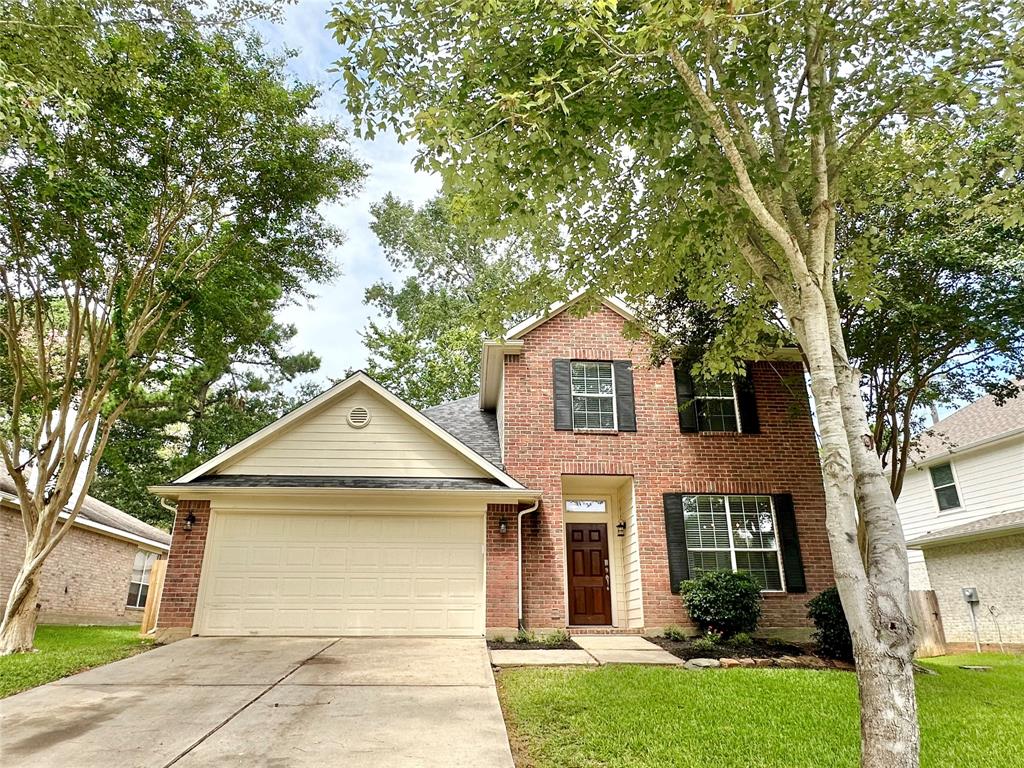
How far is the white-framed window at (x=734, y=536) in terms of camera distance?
10.8 metres

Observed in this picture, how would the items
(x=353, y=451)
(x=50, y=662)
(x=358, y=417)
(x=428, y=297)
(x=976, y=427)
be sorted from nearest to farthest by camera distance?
(x=50, y=662) → (x=353, y=451) → (x=358, y=417) → (x=976, y=427) → (x=428, y=297)

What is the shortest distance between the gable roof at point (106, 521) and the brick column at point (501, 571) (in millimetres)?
10601

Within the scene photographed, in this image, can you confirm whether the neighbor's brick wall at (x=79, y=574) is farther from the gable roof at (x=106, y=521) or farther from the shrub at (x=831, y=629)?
the shrub at (x=831, y=629)

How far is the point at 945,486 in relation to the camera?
15.3m

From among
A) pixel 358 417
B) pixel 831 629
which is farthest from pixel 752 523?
pixel 358 417

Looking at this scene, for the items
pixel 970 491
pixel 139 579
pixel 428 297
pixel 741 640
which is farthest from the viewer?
pixel 428 297

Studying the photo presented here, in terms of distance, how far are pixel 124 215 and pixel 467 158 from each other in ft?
22.5

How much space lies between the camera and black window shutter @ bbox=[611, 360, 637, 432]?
1155cm

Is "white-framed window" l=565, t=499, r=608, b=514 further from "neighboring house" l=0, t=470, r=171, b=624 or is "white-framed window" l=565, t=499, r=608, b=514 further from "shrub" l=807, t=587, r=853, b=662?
"neighboring house" l=0, t=470, r=171, b=624

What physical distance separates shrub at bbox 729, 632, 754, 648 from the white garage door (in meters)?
4.23

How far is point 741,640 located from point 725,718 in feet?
15.7

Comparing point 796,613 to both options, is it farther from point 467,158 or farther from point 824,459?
point 467,158

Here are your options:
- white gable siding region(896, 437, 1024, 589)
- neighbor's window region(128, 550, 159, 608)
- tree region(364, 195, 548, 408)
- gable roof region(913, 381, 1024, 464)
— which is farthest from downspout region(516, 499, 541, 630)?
neighbor's window region(128, 550, 159, 608)

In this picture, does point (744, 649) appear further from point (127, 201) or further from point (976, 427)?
point (127, 201)
